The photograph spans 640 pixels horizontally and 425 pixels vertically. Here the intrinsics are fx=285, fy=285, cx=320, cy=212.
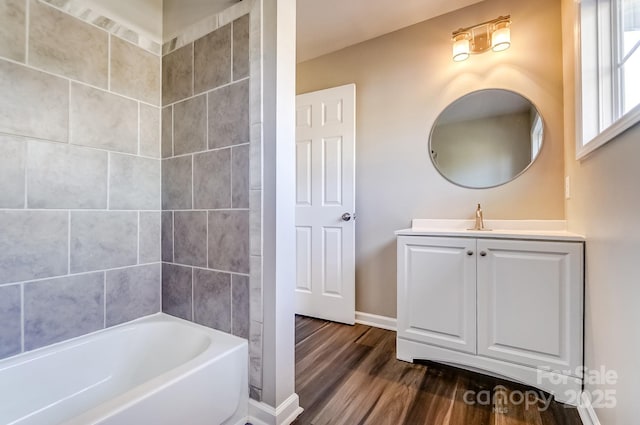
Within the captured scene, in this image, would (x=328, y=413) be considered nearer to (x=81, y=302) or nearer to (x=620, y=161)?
(x=81, y=302)

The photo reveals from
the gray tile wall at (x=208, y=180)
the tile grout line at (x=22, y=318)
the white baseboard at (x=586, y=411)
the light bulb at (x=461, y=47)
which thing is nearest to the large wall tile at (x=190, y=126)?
the gray tile wall at (x=208, y=180)

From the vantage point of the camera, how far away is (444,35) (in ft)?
6.94

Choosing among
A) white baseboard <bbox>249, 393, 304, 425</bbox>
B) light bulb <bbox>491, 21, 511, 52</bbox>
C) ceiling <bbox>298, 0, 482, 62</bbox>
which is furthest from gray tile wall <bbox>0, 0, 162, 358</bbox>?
light bulb <bbox>491, 21, 511, 52</bbox>

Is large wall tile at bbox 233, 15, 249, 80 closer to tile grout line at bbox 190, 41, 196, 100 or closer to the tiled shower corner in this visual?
the tiled shower corner

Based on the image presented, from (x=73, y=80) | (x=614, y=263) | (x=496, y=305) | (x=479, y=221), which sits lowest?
(x=496, y=305)

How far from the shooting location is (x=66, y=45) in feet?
4.26

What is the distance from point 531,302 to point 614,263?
52 centimetres

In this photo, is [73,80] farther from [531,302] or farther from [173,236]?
[531,302]

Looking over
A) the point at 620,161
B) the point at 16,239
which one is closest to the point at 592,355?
the point at 620,161

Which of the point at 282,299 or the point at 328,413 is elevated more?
the point at 282,299

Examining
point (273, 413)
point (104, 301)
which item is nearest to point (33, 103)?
point (104, 301)

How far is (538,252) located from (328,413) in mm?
1325

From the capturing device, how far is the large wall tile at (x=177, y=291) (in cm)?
156

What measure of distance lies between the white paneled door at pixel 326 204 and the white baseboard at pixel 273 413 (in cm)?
112
